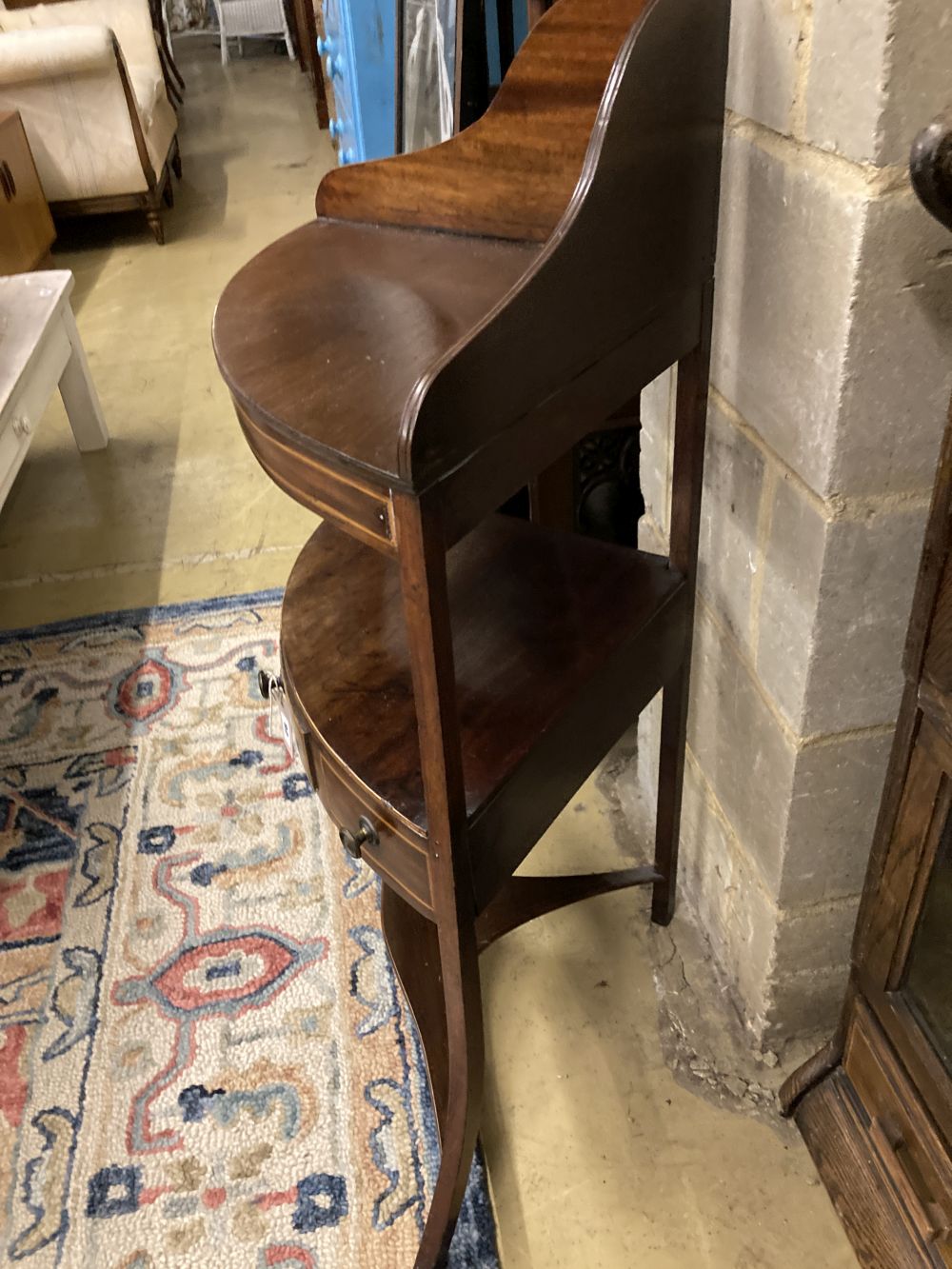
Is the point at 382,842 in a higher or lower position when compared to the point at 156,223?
higher

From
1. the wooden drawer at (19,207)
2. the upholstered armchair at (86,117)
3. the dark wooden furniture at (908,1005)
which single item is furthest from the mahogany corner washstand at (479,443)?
the upholstered armchair at (86,117)

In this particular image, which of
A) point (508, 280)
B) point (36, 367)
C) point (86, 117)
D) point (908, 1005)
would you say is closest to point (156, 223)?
point (86, 117)

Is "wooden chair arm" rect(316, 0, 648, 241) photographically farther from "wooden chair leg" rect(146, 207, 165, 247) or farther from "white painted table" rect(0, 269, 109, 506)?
"wooden chair leg" rect(146, 207, 165, 247)

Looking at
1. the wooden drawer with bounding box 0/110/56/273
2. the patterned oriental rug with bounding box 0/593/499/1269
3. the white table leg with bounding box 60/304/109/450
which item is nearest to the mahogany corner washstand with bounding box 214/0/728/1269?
the patterned oriental rug with bounding box 0/593/499/1269

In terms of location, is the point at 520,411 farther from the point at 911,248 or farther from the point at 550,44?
the point at 550,44

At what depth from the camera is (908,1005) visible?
0.84 m

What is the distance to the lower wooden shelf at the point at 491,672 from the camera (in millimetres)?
835

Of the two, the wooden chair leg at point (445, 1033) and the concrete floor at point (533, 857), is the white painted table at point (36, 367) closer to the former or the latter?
the concrete floor at point (533, 857)

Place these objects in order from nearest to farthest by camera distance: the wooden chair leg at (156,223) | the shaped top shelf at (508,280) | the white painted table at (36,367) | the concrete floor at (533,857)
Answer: the shaped top shelf at (508,280)
the concrete floor at (533,857)
the white painted table at (36,367)
the wooden chair leg at (156,223)

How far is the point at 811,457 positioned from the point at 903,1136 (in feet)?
1.98

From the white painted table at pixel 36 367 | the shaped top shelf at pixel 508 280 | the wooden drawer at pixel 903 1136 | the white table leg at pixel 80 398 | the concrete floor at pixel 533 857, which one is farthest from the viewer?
the white table leg at pixel 80 398

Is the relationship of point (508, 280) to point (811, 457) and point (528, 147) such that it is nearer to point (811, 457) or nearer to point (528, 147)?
point (528, 147)

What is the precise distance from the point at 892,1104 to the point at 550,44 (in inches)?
38.6

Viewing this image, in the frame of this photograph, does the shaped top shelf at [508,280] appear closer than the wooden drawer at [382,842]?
Yes
